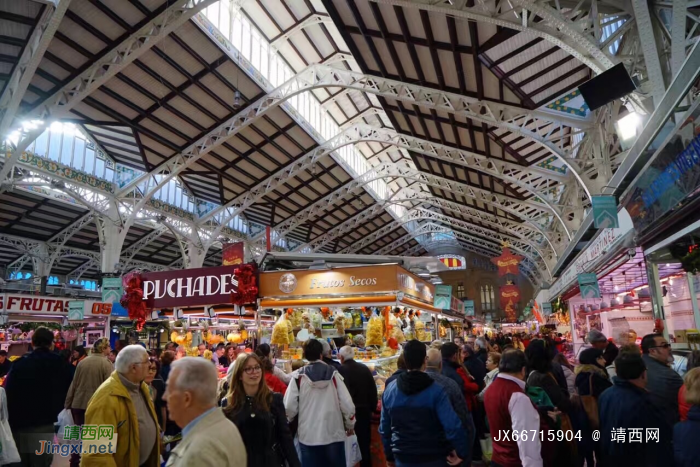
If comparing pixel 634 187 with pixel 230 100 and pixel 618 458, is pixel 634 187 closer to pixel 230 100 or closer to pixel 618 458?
pixel 618 458

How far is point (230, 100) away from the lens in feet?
48.3

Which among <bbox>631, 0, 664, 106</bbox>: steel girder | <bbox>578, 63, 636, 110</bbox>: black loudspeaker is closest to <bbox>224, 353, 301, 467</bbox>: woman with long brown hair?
<bbox>631, 0, 664, 106</bbox>: steel girder

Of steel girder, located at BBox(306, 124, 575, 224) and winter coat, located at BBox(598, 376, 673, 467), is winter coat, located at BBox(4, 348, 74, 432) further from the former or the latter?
steel girder, located at BBox(306, 124, 575, 224)

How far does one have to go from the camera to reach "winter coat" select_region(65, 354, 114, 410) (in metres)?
4.63

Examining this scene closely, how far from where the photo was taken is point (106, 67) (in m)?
11.4

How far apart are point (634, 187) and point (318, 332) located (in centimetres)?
587

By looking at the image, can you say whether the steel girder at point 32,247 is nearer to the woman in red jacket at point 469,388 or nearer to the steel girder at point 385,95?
Answer: the steel girder at point 385,95

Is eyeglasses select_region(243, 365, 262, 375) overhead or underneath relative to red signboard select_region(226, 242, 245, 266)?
underneath

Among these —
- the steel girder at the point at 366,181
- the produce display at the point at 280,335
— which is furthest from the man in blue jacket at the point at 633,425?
the steel girder at the point at 366,181

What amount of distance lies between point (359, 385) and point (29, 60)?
941 cm

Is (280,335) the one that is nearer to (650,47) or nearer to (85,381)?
(85,381)

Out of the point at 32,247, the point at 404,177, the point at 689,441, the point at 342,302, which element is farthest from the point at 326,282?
the point at 32,247

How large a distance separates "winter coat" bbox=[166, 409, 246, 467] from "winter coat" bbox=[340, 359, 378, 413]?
320 cm

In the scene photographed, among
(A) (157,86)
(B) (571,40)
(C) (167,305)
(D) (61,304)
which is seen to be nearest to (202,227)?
(D) (61,304)
